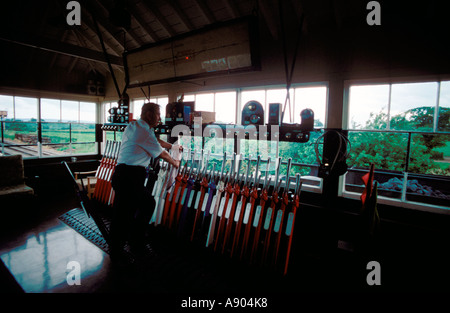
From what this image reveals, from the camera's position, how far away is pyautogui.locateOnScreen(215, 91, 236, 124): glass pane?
4898 mm

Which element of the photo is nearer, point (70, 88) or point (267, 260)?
point (267, 260)

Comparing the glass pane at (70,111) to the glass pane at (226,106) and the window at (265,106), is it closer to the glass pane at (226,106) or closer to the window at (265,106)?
the window at (265,106)

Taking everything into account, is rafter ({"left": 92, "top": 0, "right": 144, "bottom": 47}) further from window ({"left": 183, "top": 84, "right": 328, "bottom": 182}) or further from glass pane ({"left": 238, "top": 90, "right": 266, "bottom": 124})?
glass pane ({"left": 238, "top": 90, "right": 266, "bottom": 124})

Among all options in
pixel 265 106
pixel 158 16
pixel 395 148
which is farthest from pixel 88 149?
pixel 395 148

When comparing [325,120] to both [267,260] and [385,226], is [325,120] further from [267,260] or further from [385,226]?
[267,260]

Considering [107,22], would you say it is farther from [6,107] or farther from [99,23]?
[6,107]

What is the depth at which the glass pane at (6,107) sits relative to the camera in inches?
245

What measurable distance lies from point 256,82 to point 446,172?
74.1 ft

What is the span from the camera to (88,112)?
7.99 m

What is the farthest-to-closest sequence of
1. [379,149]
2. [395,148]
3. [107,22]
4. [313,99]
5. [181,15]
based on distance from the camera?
[395,148] → [379,149] → [107,22] → [181,15] → [313,99]

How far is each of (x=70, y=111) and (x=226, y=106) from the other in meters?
5.63

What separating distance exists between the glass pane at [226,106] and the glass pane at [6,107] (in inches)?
234
